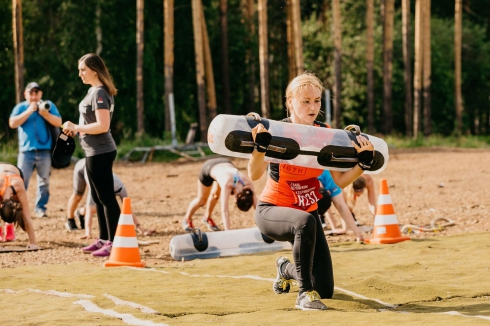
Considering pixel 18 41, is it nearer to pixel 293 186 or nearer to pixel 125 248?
pixel 125 248

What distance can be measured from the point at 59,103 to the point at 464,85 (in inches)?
989

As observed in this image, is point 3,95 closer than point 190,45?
Yes

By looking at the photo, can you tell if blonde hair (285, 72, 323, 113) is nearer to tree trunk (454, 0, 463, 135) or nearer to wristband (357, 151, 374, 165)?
wristband (357, 151, 374, 165)

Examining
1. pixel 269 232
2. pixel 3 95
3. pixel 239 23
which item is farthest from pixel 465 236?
pixel 239 23

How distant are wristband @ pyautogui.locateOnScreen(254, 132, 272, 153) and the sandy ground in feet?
12.3

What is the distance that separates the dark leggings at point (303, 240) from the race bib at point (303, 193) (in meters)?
0.10

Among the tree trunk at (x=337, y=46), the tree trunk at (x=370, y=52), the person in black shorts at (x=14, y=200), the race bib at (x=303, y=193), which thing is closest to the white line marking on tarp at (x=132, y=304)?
the race bib at (x=303, y=193)

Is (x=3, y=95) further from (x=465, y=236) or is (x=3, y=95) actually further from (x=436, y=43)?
(x=465, y=236)

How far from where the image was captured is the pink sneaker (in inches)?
364

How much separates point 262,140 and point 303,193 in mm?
600

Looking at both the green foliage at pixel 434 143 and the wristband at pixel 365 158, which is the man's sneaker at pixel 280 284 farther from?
the green foliage at pixel 434 143

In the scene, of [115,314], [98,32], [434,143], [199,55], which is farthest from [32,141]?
[98,32]

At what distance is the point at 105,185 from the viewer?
9016 mm

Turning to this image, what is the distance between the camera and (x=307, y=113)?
6.08m
